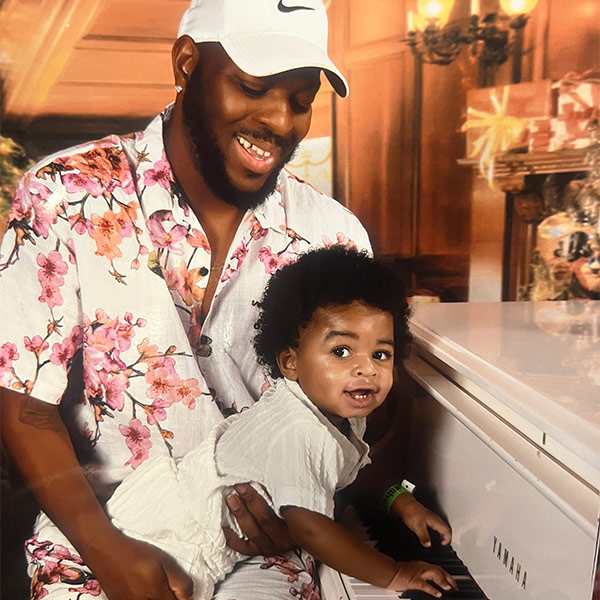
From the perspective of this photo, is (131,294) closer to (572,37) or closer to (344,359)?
(344,359)

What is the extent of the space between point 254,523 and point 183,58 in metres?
0.80

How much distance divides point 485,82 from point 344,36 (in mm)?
256

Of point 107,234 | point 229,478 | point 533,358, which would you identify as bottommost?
point 229,478

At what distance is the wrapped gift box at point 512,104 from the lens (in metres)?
1.00

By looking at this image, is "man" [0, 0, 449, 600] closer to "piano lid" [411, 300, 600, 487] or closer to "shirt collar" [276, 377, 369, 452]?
"shirt collar" [276, 377, 369, 452]

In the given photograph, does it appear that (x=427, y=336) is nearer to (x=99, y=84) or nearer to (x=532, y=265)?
(x=532, y=265)

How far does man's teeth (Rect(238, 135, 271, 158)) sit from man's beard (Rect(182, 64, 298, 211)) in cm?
1

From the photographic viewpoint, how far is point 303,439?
983 mm

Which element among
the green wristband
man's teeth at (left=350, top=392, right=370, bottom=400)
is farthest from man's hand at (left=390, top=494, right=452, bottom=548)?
man's teeth at (left=350, top=392, right=370, bottom=400)

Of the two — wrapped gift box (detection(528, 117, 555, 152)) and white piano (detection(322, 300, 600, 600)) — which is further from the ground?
wrapped gift box (detection(528, 117, 555, 152))

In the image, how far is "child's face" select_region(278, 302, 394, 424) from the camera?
96 cm

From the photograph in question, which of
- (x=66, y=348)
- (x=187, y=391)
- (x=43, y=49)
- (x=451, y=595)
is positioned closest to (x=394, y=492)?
(x=451, y=595)

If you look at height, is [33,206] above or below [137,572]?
above

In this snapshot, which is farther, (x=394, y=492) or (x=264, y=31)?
(x=394, y=492)
